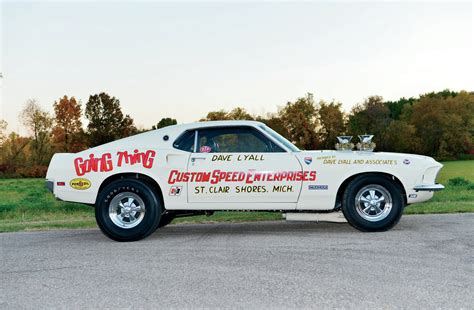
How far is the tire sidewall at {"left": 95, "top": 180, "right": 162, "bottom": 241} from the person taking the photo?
8.35 metres

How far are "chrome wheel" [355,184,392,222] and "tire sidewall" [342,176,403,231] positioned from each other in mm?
45

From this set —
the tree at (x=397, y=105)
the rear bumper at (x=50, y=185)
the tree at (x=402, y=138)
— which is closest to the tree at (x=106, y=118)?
the tree at (x=402, y=138)

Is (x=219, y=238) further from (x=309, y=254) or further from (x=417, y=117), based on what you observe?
(x=417, y=117)

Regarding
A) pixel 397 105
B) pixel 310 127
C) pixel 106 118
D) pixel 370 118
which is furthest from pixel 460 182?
pixel 397 105

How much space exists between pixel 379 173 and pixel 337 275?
3.07 meters

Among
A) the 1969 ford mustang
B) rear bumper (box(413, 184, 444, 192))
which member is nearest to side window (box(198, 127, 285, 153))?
the 1969 ford mustang

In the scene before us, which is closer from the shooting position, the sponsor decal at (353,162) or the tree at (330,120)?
the sponsor decal at (353,162)

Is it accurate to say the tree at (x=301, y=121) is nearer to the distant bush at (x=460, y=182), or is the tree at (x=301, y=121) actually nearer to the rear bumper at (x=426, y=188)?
the distant bush at (x=460, y=182)

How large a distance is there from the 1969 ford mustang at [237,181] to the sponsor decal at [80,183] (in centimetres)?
2

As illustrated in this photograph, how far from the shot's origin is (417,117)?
48.3 meters

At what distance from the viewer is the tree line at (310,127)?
111 ft

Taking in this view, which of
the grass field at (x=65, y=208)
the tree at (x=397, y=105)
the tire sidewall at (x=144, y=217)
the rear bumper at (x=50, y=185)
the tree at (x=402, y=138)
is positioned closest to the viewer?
the tire sidewall at (x=144, y=217)

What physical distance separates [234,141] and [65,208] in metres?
12.7

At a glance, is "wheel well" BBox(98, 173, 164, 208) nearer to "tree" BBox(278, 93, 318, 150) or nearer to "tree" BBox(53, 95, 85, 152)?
"tree" BBox(278, 93, 318, 150)
